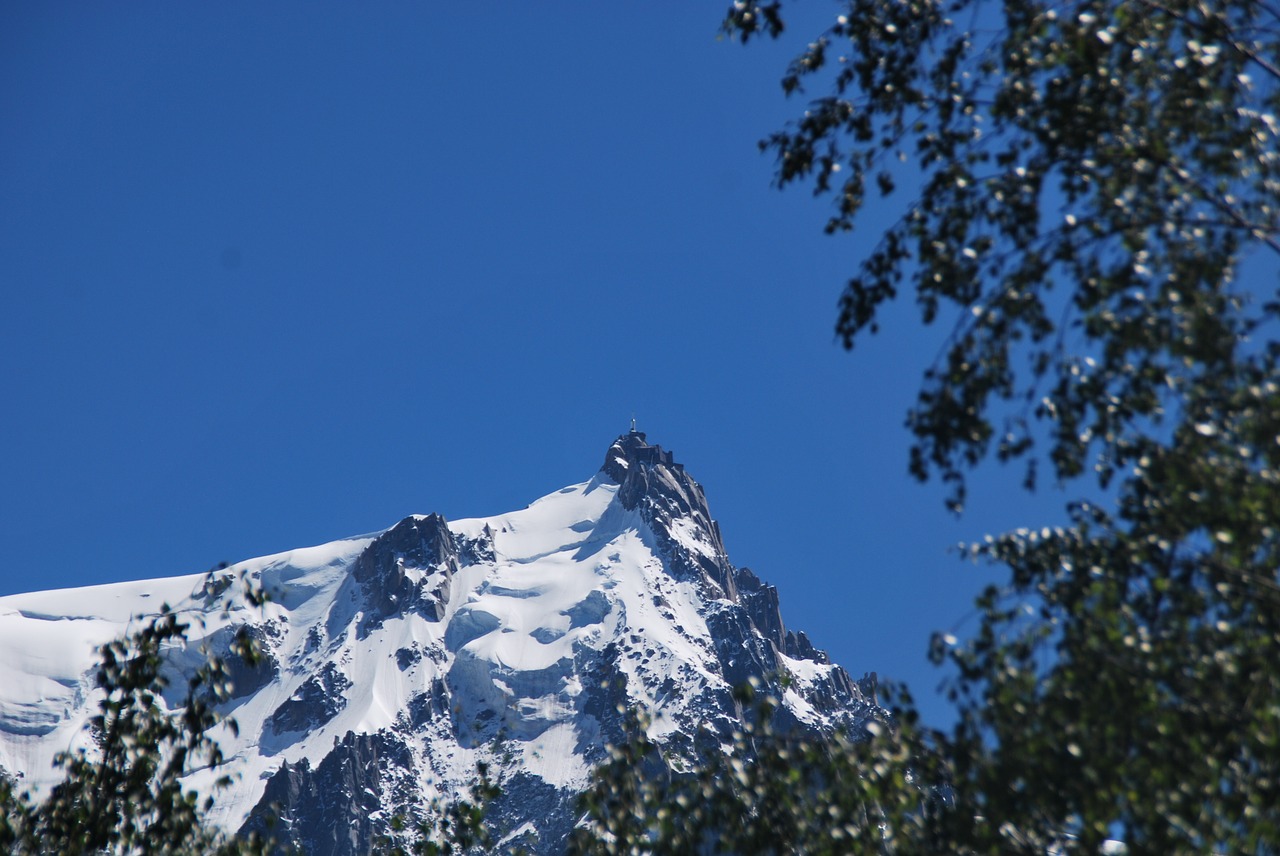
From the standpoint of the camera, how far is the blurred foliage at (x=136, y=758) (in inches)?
746

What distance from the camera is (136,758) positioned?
19.5 meters

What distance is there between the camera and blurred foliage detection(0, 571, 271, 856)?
1895 centimetres

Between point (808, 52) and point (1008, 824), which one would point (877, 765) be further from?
point (808, 52)

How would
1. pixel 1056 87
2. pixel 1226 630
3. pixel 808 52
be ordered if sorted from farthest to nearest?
pixel 808 52 → pixel 1056 87 → pixel 1226 630

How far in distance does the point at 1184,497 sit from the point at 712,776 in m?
8.36

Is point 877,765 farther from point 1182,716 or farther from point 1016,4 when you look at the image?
point 1016,4

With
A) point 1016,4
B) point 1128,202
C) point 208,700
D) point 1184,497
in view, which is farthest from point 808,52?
point 208,700

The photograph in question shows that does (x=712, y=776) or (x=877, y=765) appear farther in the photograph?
(x=712, y=776)

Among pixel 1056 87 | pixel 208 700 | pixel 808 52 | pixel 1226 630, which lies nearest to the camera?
pixel 1226 630

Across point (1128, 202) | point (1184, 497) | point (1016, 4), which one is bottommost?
point (1184, 497)

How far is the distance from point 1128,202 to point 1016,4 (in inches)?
115

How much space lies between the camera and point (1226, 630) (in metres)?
14.0

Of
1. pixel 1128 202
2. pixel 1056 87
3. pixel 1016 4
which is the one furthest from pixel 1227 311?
pixel 1016 4

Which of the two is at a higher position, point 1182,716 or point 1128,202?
point 1128,202
